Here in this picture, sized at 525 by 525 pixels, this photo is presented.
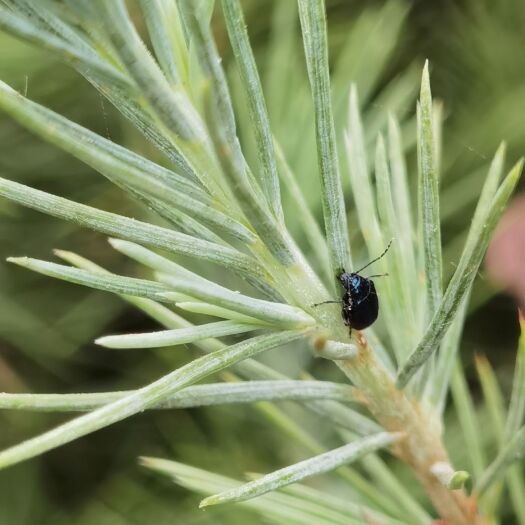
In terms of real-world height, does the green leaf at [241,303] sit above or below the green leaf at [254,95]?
below

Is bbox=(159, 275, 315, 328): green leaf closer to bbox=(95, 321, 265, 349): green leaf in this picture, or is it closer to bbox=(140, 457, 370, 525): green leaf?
bbox=(95, 321, 265, 349): green leaf

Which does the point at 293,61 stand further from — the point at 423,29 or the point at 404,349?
the point at 404,349

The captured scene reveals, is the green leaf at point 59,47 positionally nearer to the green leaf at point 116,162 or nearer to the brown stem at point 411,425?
the green leaf at point 116,162

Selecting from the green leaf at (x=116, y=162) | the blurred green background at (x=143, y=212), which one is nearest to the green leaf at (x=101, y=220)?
the green leaf at (x=116, y=162)

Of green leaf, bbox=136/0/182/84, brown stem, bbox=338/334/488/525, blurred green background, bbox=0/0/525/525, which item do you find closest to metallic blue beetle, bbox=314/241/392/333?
brown stem, bbox=338/334/488/525

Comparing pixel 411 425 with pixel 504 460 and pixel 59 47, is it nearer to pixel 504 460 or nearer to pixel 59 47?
pixel 504 460

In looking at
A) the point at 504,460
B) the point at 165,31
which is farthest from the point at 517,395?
the point at 165,31
